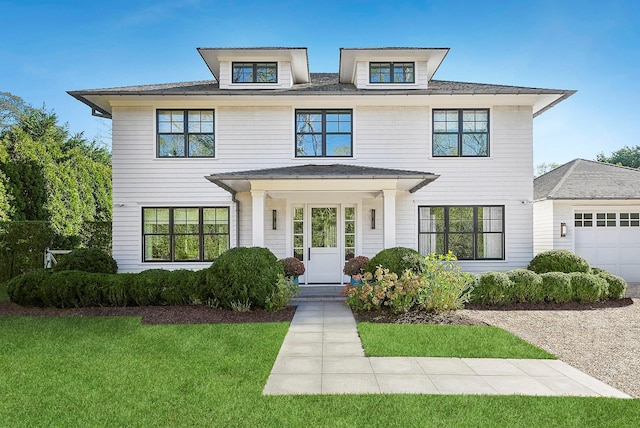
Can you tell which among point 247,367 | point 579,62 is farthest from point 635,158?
point 247,367

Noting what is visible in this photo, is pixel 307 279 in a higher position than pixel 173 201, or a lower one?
lower

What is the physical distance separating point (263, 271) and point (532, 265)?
7.56 meters

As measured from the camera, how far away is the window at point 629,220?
42.9ft

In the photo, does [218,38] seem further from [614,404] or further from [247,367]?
[614,404]

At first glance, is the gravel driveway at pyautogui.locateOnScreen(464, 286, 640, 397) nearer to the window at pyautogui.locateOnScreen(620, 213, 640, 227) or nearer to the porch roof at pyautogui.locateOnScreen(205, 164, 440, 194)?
the porch roof at pyautogui.locateOnScreen(205, 164, 440, 194)

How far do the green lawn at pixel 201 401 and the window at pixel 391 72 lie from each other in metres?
9.24

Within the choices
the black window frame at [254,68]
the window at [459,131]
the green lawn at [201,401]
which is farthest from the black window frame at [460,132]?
the green lawn at [201,401]

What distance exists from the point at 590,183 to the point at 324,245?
8971mm

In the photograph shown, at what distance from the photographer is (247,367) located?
16.9 ft

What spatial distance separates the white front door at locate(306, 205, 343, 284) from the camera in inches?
479

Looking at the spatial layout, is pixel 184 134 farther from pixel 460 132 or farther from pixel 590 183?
pixel 590 183

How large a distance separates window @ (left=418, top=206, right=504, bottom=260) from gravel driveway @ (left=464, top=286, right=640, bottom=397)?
3165 millimetres

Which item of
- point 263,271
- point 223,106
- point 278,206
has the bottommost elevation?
point 263,271

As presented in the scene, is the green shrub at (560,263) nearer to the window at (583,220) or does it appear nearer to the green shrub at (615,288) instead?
the green shrub at (615,288)
